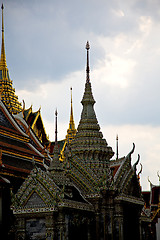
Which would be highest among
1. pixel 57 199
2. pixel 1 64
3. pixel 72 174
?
pixel 1 64

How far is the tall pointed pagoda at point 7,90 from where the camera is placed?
36.0 metres

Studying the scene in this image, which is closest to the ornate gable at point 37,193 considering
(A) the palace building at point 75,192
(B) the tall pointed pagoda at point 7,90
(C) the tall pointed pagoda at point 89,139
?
(A) the palace building at point 75,192

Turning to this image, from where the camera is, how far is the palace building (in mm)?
14195

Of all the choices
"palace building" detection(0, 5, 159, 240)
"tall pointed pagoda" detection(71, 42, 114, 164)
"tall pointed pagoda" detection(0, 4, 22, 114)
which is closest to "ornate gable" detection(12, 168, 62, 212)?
"palace building" detection(0, 5, 159, 240)

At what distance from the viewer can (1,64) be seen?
41.2 meters

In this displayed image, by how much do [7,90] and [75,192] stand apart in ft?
74.3

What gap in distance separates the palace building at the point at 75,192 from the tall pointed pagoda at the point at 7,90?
13093mm

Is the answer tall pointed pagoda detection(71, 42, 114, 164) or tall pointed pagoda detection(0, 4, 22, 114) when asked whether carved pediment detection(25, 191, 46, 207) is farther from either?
tall pointed pagoda detection(0, 4, 22, 114)

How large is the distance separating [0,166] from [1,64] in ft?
81.3

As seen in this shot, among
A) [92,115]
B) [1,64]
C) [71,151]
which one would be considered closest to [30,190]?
[71,151]

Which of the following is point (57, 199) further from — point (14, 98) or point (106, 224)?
point (14, 98)

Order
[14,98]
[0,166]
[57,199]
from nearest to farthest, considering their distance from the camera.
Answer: [57,199], [0,166], [14,98]

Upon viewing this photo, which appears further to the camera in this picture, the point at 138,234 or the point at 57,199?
the point at 138,234

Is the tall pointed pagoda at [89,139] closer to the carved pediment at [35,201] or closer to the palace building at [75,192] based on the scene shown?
the palace building at [75,192]
